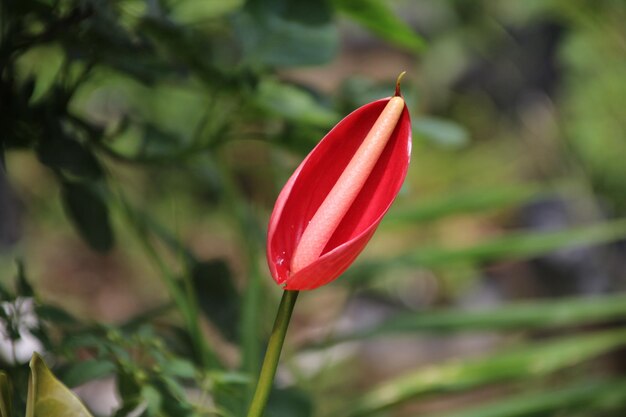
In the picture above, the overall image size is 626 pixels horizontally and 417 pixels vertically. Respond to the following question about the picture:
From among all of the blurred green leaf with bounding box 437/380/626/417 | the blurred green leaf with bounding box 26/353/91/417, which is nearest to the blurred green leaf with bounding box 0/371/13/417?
the blurred green leaf with bounding box 26/353/91/417

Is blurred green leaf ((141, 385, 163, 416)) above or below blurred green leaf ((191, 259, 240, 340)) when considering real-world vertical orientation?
below

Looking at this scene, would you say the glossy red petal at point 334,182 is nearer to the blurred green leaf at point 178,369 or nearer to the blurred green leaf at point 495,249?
the blurred green leaf at point 178,369

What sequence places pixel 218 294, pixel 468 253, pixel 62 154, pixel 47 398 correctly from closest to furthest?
pixel 47 398
pixel 62 154
pixel 218 294
pixel 468 253

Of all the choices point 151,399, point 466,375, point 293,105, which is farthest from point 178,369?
point 466,375

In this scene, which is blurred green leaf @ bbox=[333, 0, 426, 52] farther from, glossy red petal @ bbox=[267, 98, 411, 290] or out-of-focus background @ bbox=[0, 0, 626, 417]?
glossy red petal @ bbox=[267, 98, 411, 290]

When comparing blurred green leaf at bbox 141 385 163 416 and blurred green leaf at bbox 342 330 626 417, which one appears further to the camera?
blurred green leaf at bbox 342 330 626 417

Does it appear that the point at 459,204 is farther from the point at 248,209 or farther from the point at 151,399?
the point at 151,399

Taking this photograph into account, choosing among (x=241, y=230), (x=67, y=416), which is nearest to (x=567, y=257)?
(x=241, y=230)
